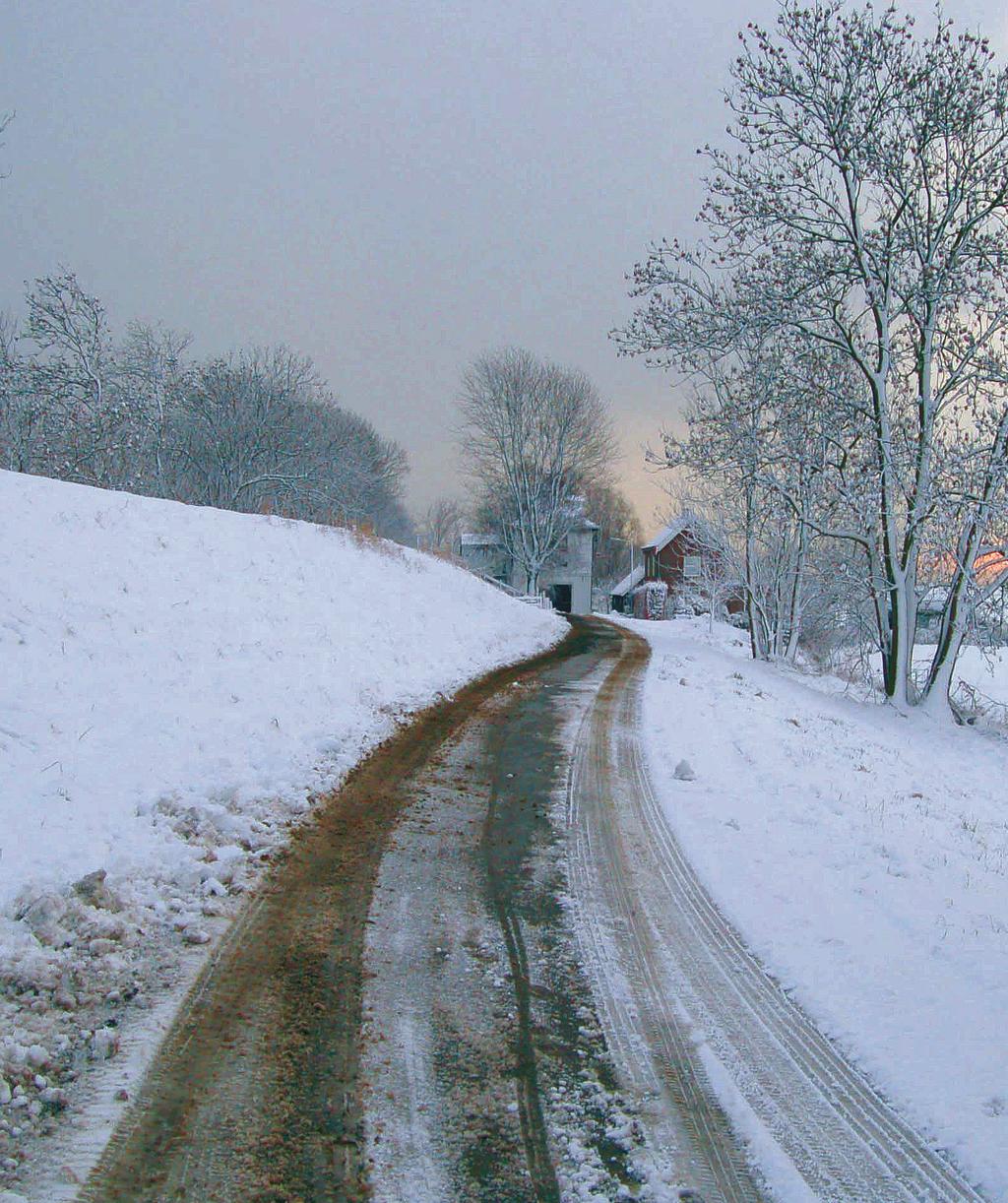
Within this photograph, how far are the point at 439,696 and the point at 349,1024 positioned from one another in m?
8.03

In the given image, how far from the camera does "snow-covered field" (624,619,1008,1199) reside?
3.45m

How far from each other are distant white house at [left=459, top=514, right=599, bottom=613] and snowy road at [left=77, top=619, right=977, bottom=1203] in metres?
50.4

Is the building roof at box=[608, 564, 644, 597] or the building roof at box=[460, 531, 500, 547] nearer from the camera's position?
the building roof at box=[460, 531, 500, 547]

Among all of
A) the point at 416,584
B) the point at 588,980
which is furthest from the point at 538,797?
the point at 416,584

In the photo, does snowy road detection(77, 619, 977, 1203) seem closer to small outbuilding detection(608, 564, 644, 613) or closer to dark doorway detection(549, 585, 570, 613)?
dark doorway detection(549, 585, 570, 613)

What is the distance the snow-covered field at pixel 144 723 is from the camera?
380cm

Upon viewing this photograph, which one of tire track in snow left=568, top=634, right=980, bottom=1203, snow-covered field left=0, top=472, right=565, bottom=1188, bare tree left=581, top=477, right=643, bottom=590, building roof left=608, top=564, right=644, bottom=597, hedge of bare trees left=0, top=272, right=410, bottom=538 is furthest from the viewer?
bare tree left=581, top=477, right=643, bottom=590

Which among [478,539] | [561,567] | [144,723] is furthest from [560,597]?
[144,723]

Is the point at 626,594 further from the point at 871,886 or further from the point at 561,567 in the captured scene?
the point at 871,886

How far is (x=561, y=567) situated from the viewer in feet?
190

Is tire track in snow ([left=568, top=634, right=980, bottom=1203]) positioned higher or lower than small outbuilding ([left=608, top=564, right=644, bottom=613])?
lower

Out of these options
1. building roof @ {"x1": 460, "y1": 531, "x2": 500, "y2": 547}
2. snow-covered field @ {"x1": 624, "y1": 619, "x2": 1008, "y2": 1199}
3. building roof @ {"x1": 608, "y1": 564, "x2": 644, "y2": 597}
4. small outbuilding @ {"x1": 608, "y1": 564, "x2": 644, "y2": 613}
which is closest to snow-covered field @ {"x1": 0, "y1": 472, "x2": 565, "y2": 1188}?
snow-covered field @ {"x1": 624, "y1": 619, "x2": 1008, "y2": 1199}

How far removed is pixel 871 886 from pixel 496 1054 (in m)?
3.20

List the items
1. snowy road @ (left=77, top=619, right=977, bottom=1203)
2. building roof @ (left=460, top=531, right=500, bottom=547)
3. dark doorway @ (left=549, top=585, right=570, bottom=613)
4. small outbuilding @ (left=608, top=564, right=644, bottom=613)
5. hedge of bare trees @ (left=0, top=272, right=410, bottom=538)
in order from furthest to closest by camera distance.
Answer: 1. small outbuilding @ (left=608, top=564, right=644, bottom=613)
2. dark doorway @ (left=549, top=585, right=570, bottom=613)
3. building roof @ (left=460, top=531, right=500, bottom=547)
4. hedge of bare trees @ (left=0, top=272, right=410, bottom=538)
5. snowy road @ (left=77, top=619, right=977, bottom=1203)
